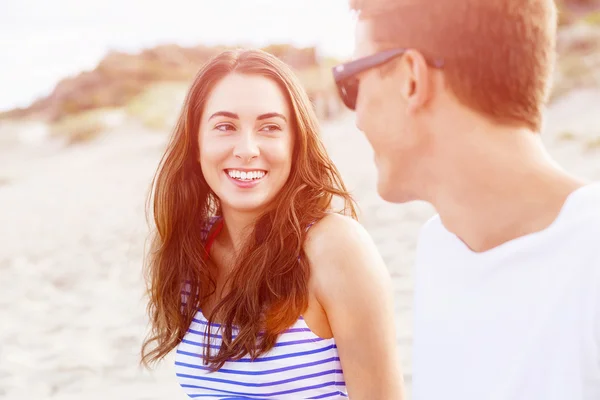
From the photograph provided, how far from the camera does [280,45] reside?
26.1 meters

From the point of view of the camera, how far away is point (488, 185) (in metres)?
1.24

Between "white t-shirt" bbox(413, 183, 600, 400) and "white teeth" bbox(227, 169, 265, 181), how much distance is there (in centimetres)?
114

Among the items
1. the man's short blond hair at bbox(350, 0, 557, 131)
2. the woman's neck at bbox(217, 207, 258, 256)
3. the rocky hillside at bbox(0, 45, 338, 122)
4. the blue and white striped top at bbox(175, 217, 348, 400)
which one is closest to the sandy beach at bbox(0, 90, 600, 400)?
the woman's neck at bbox(217, 207, 258, 256)

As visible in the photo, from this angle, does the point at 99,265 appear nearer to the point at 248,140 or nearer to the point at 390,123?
the point at 248,140

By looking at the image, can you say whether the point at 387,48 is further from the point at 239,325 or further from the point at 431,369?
the point at 239,325

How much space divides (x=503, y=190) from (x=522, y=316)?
226 mm

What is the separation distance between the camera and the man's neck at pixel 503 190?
1.19 meters

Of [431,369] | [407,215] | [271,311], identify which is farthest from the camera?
[407,215]

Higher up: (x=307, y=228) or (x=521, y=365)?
(x=307, y=228)

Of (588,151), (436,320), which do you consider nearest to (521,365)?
(436,320)

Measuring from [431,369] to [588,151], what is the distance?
21.5 ft

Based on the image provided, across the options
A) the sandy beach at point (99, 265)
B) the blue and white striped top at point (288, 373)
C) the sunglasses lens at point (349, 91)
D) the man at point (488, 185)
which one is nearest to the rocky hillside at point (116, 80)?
the sandy beach at point (99, 265)

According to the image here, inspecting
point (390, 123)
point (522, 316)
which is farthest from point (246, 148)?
point (522, 316)

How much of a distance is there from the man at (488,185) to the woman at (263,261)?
0.88m
